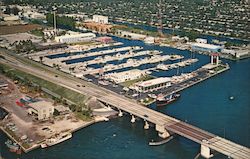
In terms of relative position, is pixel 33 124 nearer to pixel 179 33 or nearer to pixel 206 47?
pixel 206 47

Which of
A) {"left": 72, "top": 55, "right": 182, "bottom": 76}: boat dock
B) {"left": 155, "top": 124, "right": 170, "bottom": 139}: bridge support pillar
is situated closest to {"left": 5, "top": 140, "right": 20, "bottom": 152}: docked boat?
{"left": 155, "top": 124, "right": 170, "bottom": 139}: bridge support pillar

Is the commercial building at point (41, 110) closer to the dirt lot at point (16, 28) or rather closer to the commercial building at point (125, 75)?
the commercial building at point (125, 75)

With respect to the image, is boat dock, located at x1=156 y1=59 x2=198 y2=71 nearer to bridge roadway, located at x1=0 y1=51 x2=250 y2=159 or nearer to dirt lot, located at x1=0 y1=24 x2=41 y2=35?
bridge roadway, located at x1=0 y1=51 x2=250 y2=159

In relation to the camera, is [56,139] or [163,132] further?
[163,132]

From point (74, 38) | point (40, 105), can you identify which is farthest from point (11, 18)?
point (40, 105)

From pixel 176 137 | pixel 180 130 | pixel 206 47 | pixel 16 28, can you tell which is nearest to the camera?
pixel 180 130

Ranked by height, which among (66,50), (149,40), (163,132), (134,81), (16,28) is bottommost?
(163,132)

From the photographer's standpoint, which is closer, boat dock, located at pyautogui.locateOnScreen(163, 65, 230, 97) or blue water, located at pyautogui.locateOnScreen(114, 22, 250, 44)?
boat dock, located at pyautogui.locateOnScreen(163, 65, 230, 97)
